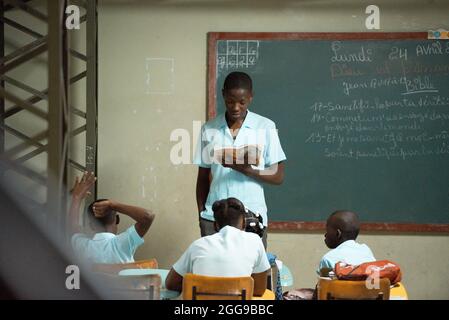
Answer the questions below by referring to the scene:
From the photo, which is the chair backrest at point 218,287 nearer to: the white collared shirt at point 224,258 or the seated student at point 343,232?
the white collared shirt at point 224,258

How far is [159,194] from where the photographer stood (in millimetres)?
6449

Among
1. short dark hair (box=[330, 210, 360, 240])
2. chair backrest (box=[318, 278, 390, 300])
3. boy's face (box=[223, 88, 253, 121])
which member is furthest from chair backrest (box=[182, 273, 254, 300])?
boy's face (box=[223, 88, 253, 121])

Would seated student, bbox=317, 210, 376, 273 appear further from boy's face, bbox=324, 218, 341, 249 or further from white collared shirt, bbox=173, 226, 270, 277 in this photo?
white collared shirt, bbox=173, 226, 270, 277

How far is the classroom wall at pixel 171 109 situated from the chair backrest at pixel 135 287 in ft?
9.89

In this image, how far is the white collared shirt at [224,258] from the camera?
3.68 meters

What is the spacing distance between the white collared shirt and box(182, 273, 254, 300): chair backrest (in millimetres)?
272

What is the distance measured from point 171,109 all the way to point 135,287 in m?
3.17

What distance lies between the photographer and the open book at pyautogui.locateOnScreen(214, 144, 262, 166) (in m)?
4.58

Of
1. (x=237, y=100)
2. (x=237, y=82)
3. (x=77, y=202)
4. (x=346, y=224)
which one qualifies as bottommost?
(x=346, y=224)

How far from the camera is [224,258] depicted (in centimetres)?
369

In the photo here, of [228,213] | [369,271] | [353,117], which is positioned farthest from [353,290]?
[353,117]

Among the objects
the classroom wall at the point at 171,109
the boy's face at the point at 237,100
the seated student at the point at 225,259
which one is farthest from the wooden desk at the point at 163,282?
the classroom wall at the point at 171,109

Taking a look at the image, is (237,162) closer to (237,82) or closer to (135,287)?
(237,82)

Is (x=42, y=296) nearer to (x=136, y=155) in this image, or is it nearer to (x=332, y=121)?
(x=136, y=155)
